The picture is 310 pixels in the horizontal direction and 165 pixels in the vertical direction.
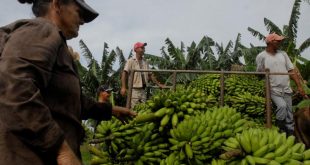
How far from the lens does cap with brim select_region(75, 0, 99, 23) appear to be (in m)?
2.25

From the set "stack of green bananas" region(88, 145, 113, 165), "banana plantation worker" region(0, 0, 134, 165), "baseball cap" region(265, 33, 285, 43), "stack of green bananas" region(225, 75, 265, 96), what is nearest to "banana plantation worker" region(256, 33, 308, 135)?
"baseball cap" region(265, 33, 285, 43)

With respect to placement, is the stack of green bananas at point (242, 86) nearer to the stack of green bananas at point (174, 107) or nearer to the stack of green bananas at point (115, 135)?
the stack of green bananas at point (174, 107)

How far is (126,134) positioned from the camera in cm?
308

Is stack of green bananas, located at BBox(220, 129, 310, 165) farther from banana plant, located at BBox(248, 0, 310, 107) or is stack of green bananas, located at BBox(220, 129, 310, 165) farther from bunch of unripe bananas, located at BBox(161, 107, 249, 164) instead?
banana plant, located at BBox(248, 0, 310, 107)

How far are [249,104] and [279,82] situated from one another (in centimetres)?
139

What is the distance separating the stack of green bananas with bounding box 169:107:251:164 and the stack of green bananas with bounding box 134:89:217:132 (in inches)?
4.2

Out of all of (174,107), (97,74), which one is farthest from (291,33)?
(174,107)

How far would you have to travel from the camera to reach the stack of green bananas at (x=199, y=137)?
2816 millimetres

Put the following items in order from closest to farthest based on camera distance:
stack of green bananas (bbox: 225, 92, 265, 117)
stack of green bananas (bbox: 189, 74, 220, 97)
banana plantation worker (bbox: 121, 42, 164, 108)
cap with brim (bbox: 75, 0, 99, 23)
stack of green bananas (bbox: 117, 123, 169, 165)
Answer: cap with brim (bbox: 75, 0, 99, 23) < stack of green bananas (bbox: 117, 123, 169, 165) < banana plantation worker (bbox: 121, 42, 164, 108) < stack of green bananas (bbox: 225, 92, 265, 117) < stack of green bananas (bbox: 189, 74, 220, 97)

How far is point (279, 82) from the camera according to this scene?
7.09 meters

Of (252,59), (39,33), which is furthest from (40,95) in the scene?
(252,59)

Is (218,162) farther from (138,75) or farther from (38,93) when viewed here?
(138,75)

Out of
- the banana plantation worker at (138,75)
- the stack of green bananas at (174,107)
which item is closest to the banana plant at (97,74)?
the banana plantation worker at (138,75)

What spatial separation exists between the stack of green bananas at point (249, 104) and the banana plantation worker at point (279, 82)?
1.06 meters
